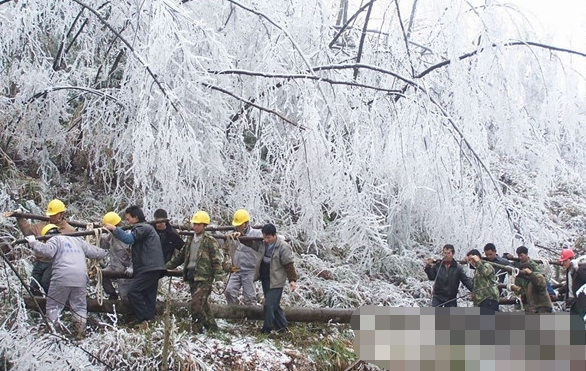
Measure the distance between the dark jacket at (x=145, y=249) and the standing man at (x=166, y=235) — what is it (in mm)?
259

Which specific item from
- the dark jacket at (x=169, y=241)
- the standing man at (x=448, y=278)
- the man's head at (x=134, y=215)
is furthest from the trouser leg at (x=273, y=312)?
the standing man at (x=448, y=278)

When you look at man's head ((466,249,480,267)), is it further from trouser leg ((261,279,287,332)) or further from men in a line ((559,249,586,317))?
trouser leg ((261,279,287,332))

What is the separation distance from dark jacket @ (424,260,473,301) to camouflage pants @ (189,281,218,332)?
9.98ft

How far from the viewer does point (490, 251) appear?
7.71m

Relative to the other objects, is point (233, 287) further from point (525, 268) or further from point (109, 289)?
point (525, 268)

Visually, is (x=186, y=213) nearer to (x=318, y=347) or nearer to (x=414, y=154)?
(x=318, y=347)

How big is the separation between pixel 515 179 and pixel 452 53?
9782mm

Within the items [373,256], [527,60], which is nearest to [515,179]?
[373,256]

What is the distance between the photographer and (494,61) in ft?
23.6

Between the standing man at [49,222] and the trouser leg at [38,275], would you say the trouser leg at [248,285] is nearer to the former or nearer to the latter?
the standing man at [49,222]

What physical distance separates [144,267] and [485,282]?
4.15 m

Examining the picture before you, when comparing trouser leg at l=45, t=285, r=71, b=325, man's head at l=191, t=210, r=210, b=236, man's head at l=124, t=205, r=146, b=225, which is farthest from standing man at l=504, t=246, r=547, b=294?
trouser leg at l=45, t=285, r=71, b=325

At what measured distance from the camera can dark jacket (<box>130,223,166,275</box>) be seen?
621cm

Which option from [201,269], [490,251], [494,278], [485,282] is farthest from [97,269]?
[490,251]
